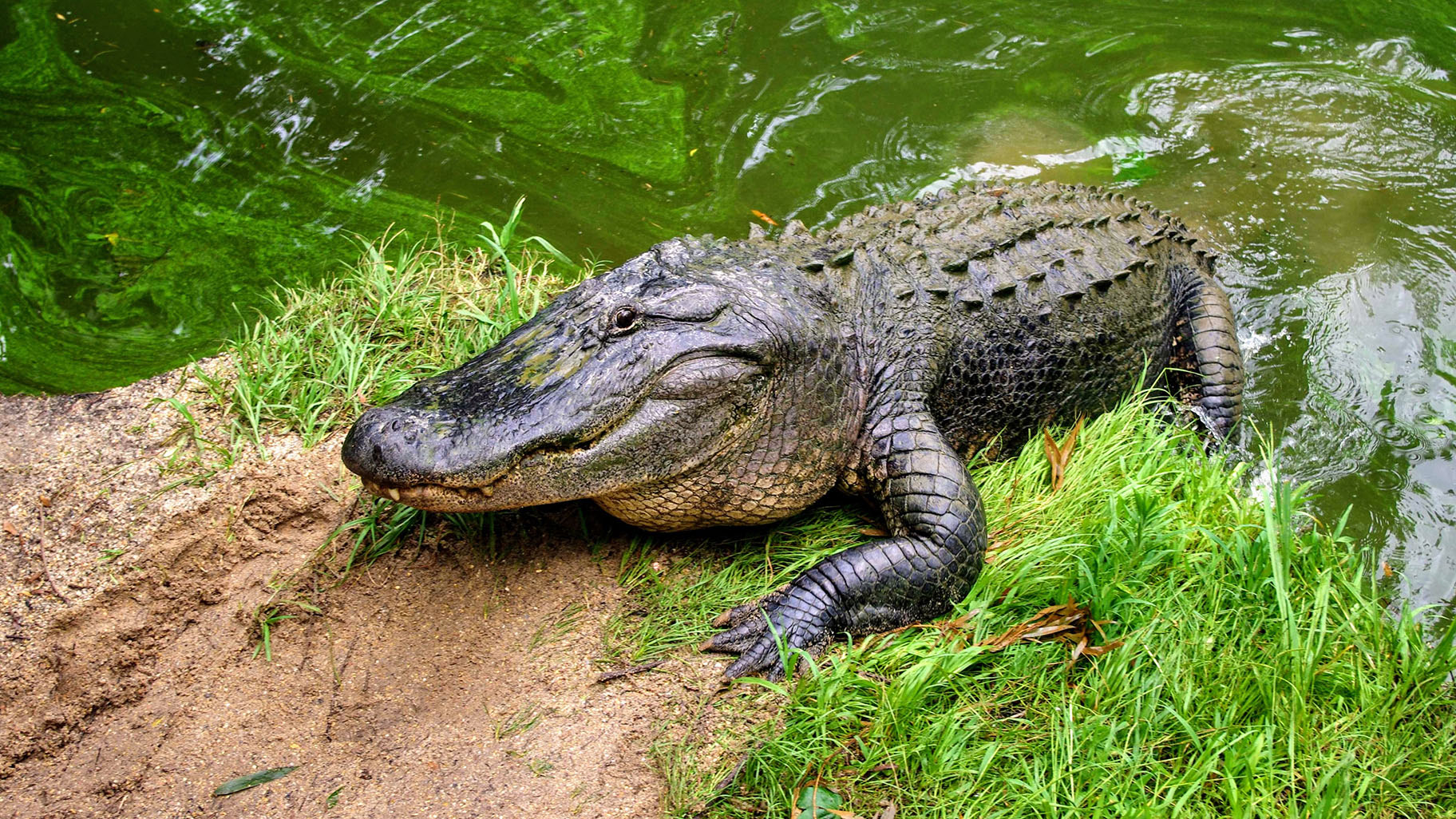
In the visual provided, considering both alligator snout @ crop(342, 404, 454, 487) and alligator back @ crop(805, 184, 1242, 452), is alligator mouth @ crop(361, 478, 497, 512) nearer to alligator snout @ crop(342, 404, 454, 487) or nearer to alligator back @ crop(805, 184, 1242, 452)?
alligator snout @ crop(342, 404, 454, 487)

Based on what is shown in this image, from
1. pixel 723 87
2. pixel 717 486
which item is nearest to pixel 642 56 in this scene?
pixel 723 87

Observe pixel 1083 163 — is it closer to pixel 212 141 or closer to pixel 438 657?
pixel 438 657

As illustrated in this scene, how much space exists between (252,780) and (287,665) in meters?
0.46

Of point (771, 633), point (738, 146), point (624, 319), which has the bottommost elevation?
point (771, 633)

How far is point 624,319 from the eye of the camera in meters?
3.38

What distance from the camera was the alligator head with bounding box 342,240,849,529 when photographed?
3037 mm

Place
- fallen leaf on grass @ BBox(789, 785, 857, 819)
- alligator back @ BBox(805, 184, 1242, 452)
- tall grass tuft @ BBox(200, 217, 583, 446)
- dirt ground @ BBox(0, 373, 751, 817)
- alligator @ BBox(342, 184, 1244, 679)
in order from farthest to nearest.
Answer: tall grass tuft @ BBox(200, 217, 583, 446)
alligator back @ BBox(805, 184, 1242, 452)
alligator @ BBox(342, 184, 1244, 679)
dirt ground @ BBox(0, 373, 751, 817)
fallen leaf on grass @ BBox(789, 785, 857, 819)

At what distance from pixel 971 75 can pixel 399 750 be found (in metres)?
5.89

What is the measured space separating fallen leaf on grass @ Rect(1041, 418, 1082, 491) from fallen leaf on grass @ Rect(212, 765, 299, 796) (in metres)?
2.99

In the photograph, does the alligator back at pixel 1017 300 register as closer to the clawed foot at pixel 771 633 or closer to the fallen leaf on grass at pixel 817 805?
the clawed foot at pixel 771 633

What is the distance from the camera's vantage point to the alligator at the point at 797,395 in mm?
3158

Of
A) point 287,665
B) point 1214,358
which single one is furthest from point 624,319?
point 1214,358

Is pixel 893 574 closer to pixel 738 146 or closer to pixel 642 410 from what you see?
pixel 642 410

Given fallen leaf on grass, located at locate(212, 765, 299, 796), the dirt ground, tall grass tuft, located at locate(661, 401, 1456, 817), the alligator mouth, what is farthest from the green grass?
fallen leaf on grass, located at locate(212, 765, 299, 796)
